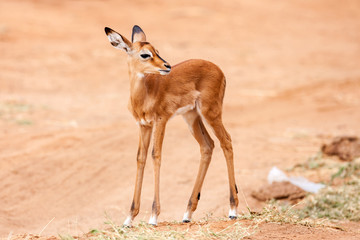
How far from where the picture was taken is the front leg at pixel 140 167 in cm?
632

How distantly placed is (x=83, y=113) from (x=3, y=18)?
35.8 feet

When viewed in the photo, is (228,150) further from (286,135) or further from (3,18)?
(3,18)

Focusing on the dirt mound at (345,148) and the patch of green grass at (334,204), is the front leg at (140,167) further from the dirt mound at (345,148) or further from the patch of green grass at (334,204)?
the dirt mound at (345,148)

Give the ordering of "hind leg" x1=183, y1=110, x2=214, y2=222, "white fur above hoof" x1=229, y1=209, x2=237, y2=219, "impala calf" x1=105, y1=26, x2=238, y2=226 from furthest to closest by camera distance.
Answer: "hind leg" x1=183, y1=110, x2=214, y2=222 → "white fur above hoof" x1=229, y1=209, x2=237, y2=219 → "impala calf" x1=105, y1=26, x2=238, y2=226

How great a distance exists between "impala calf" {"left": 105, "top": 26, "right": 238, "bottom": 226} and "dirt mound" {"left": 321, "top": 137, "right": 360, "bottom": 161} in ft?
15.3

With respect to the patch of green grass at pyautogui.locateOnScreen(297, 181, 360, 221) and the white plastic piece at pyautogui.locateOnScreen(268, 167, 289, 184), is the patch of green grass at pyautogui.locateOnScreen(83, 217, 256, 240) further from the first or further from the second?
the white plastic piece at pyautogui.locateOnScreen(268, 167, 289, 184)

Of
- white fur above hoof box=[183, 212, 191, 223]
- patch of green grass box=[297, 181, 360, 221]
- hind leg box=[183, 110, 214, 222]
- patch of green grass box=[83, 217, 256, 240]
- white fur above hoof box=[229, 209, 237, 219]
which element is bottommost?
patch of green grass box=[297, 181, 360, 221]

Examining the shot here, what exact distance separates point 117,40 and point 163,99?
0.88m

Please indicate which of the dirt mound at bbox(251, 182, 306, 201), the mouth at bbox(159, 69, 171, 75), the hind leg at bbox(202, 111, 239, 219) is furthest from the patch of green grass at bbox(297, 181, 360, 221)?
the mouth at bbox(159, 69, 171, 75)

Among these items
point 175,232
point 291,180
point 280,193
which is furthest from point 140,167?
point 291,180

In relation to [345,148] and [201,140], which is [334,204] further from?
[201,140]

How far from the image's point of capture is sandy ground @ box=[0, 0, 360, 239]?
901cm

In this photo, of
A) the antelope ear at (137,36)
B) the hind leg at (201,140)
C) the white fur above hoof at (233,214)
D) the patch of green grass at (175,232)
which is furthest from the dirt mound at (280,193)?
the antelope ear at (137,36)

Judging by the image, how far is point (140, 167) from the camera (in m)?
6.47
